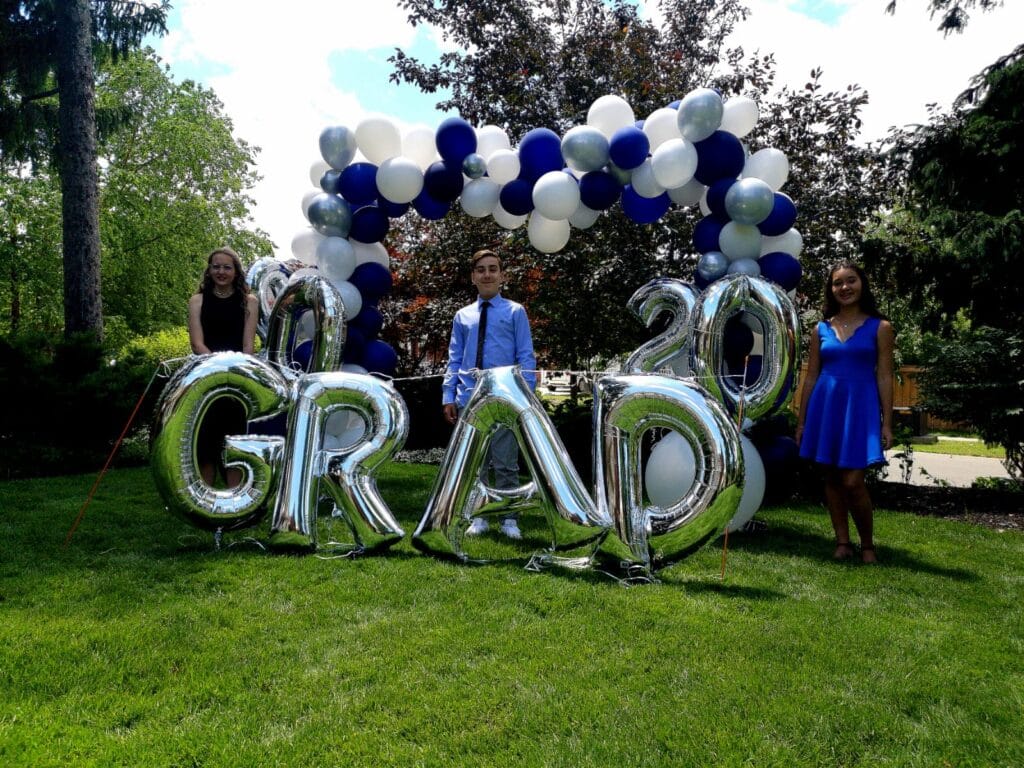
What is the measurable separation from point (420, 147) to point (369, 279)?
1116mm

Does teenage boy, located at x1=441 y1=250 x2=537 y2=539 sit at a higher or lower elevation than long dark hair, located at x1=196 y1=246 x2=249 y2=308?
lower

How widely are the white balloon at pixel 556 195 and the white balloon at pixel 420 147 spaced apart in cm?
99

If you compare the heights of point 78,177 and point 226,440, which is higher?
point 78,177

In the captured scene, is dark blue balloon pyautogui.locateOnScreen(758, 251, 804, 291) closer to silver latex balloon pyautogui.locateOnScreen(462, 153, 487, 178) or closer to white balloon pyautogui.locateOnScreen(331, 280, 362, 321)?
silver latex balloon pyautogui.locateOnScreen(462, 153, 487, 178)

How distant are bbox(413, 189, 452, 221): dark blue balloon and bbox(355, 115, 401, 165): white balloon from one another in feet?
1.29

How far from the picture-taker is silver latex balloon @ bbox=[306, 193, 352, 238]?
5.45 metres

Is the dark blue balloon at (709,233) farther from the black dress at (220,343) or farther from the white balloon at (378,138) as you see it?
the black dress at (220,343)

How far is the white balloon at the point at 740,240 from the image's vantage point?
490 centimetres

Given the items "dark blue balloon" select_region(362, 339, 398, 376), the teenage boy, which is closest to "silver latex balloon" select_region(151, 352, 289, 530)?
the teenage boy

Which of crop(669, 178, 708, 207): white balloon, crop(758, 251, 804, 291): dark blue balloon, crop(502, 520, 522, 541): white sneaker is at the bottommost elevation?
crop(502, 520, 522, 541): white sneaker

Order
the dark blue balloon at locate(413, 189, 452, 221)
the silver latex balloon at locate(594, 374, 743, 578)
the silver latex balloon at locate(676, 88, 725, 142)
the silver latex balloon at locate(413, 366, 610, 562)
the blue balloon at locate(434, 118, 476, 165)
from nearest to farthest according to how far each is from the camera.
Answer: the silver latex balloon at locate(594, 374, 743, 578), the silver latex balloon at locate(413, 366, 610, 562), the silver latex balloon at locate(676, 88, 725, 142), the blue balloon at locate(434, 118, 476, 165), the dark blue balloon at locate(413, 189, 452, 221)

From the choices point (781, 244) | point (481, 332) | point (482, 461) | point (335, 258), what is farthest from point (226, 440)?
point (781, 244)

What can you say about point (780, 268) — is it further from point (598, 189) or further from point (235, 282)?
point (235, 282)

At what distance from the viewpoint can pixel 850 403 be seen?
12.9 feet
